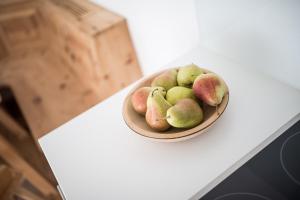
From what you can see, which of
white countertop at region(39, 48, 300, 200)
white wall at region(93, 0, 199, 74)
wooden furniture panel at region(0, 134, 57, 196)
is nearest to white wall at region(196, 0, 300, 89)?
white countertop at region(39, 48, 300, 200)

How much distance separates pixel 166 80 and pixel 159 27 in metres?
0.57

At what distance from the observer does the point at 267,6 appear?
639 mm

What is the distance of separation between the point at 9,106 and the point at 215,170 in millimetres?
2045

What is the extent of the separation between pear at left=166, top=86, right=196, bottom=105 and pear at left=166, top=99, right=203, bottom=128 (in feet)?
0.10

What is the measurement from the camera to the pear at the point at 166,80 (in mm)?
659

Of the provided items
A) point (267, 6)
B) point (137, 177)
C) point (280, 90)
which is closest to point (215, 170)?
point (137, 177)

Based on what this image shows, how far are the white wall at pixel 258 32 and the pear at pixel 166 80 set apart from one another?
216 millimetres

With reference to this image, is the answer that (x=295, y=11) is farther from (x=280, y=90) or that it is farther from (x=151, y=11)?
(x=151, y=11)

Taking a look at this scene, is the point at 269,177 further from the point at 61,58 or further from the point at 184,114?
the point at 61,58

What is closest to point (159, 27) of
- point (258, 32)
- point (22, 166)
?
point (258, 32)

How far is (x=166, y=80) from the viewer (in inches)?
26.1

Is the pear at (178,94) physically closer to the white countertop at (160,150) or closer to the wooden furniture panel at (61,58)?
the white countertop at (160,150)

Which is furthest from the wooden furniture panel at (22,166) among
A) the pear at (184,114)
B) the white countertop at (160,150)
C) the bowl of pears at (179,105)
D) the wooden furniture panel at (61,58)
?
the pear at (184,114)

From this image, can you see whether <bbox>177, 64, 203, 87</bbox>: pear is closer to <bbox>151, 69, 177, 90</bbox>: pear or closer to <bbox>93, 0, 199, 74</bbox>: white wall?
<bbox>151, 69, 177, 90</bbox>: pear
